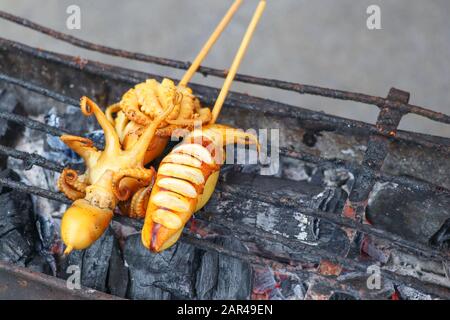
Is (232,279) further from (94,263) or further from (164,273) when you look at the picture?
(94,263)

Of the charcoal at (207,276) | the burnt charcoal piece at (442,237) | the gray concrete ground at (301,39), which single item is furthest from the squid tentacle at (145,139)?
the gray concrete ground at (301,39)

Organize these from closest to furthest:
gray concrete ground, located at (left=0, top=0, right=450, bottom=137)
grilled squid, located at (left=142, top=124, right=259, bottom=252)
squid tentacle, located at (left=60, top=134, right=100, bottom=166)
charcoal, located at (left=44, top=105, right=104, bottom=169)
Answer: grilled squid, located at (left=142, top=124, right=259, bottom=252) < squid tentacle, located at (left=60, top=134, right=100, bottom=166) < charcoal, located at (left=44, top=105, right=104, bottom=169) < gray concrete ground, located at (left=0, top=0, right=450, bottom=137)

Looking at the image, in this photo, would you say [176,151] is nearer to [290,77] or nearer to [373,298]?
[373,298]

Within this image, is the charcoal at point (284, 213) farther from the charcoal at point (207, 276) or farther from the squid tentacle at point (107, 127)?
the squid tentacle at point (107, 127)

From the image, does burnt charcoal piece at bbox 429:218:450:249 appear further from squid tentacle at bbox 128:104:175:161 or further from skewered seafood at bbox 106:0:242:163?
squid tentacle at bbox 128:104:175:161

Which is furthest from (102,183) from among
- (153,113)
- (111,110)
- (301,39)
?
(301,39)

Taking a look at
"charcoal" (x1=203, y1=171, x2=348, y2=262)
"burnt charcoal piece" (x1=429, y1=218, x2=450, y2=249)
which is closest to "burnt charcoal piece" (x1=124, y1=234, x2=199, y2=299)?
"charcoal" (x1=203, y1=171, x2=348, y2=262)
